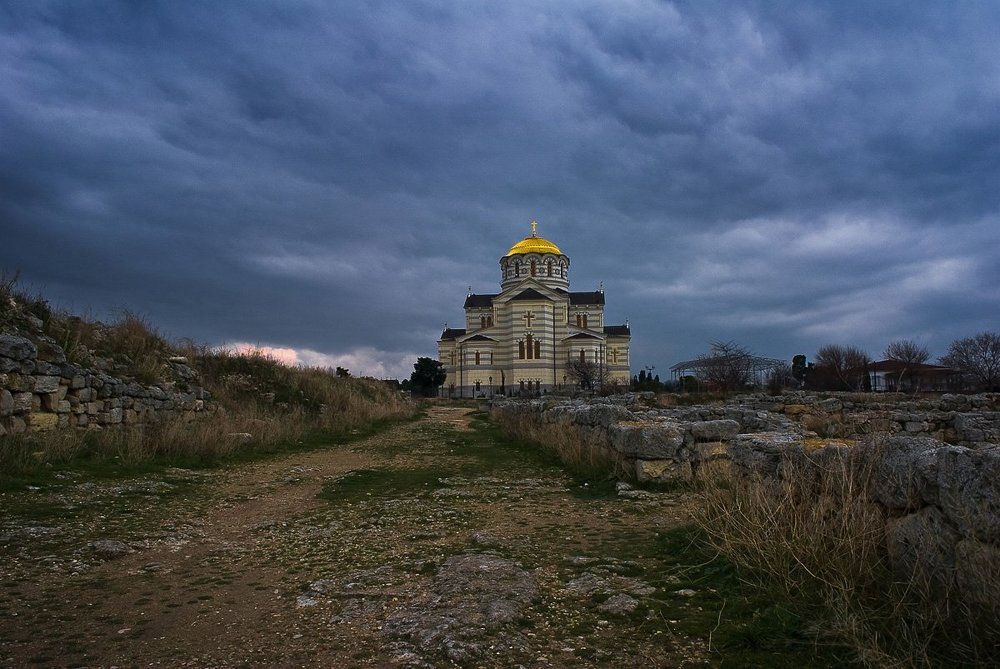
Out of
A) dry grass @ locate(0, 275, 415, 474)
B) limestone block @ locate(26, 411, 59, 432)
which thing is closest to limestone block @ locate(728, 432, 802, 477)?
dry grass @ locate(0, 275, 415, 474)

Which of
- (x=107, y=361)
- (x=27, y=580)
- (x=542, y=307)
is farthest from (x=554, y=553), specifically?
(x=542, y=307)

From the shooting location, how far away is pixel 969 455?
3410 mm

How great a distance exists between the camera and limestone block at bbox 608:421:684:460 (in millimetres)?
8477

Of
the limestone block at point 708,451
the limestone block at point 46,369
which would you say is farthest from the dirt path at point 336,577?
the limestone block at point 46,369

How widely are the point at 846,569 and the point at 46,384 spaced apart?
12220mm

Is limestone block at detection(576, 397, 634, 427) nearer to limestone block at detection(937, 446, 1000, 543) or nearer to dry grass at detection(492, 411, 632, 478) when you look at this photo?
dry grass at detection(492, 411, 632, 478)

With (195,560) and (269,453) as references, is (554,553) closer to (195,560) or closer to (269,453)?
(195,560)

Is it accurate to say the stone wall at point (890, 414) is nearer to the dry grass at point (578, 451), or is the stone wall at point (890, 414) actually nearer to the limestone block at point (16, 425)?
the dry grass at point (578, 451)

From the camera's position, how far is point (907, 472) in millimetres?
3801

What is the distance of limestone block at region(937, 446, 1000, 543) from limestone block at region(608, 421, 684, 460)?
16.3 ft

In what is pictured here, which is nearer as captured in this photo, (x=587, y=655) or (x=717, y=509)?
(x=587, y=655)

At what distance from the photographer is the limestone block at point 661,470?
330 inches

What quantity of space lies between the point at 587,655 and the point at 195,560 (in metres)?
3.69

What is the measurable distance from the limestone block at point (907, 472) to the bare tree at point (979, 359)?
137 feet
